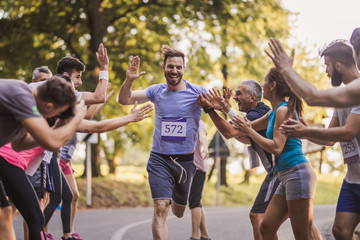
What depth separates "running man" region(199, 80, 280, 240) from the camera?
5.70 metres

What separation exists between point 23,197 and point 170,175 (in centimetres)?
182

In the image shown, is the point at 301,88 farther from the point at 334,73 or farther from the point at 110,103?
the point at 110,103

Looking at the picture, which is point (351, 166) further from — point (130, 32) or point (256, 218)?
point (130, 32)

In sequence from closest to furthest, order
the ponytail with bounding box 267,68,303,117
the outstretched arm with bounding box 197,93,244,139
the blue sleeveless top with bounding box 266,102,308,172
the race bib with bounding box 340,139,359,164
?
the race bib with bounding box 340,139,359,164, the blue sleeveless top with bounding box 266,102,308,172, the ponytail with bounding box 267,68,303,117, the outstretched arm with bounding box 197,93,244,139

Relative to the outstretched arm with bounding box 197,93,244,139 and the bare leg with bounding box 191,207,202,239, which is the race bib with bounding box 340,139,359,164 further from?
the bare leg with bounding box 191,207,202,239

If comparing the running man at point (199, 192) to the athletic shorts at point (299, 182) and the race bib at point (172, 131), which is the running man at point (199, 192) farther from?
the athletic shorts at point (299, 182)

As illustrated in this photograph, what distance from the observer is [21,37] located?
19281 mm

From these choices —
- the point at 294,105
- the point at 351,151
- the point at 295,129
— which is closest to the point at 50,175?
the point at 294,105

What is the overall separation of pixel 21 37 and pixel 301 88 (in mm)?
17145

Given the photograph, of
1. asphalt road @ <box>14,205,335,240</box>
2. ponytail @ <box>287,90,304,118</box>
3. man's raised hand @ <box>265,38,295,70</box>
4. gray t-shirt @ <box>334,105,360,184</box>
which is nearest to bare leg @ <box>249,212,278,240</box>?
ponytail @ <box>287,90,304,118</box>

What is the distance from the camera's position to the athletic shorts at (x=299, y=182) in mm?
4812

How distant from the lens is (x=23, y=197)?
485 cm

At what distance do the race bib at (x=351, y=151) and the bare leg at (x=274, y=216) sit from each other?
0.84 m

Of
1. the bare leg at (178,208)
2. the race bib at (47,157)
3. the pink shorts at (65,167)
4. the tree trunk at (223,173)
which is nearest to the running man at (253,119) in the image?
the bare leg at (178,208)
